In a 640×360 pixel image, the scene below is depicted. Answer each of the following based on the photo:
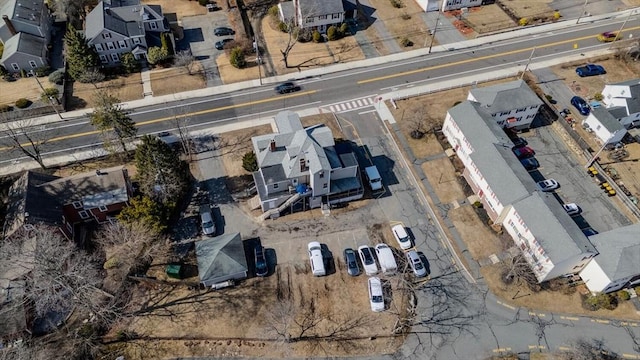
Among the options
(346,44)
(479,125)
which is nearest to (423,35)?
(346,44)

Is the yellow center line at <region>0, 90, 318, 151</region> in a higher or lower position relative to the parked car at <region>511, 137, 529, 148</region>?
higher

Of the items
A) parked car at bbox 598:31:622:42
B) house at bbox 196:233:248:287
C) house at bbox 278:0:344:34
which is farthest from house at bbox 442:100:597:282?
parked car at bbox 598:31:622:42

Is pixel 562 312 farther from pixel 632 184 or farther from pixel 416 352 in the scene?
pixel 632 184

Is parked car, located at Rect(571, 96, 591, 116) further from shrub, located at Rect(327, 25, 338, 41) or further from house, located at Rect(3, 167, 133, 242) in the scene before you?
house, located at Rect(3, 167, 133, 242)

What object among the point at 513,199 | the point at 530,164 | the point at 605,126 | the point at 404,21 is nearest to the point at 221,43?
the point at 404,21

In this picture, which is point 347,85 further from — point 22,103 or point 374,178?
point 22,103

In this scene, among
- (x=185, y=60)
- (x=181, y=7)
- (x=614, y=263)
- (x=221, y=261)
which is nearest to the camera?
(x=614, y=263)
